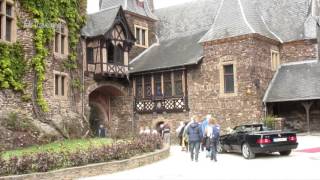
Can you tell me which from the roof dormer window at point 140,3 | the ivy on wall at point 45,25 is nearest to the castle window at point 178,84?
the ivy on wall at point 45,25

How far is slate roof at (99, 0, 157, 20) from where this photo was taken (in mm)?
31609

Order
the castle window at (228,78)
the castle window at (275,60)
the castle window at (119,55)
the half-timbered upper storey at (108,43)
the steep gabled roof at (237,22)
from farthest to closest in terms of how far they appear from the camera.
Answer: the castle window at (119,55), the castle window at (275,60), the half-timbered upper storey at (108,43), the castle window at (228,78), the steep gabled roof at (237,22)

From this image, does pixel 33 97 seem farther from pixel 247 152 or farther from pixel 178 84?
pixel 247 152

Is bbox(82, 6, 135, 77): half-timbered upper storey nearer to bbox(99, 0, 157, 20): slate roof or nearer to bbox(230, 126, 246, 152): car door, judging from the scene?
bbox(99, 0, 157, 20): slate roof

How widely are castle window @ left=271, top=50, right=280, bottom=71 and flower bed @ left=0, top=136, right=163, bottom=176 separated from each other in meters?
14.3

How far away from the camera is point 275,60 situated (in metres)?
26.9

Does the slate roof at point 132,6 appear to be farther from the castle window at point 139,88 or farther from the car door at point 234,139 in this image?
the car door at point 234,139

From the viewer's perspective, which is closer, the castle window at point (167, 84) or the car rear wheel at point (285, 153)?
the car rear wheel at point (285, 153)

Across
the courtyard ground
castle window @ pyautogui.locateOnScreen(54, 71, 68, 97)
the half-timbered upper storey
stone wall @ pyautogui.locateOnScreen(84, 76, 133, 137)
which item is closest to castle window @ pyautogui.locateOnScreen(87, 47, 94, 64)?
the half-timbered upper storey

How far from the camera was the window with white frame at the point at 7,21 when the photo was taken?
743 inches

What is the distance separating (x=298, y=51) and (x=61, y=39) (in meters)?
13.8

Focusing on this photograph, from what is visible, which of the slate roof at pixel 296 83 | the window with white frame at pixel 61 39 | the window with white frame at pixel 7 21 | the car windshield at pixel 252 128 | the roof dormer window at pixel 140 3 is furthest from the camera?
the roof dormer window at pixel 140 3

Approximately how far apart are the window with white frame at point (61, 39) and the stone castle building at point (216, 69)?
7.47 ft

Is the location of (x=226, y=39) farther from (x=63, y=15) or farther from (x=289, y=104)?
(x=63, y=15)
